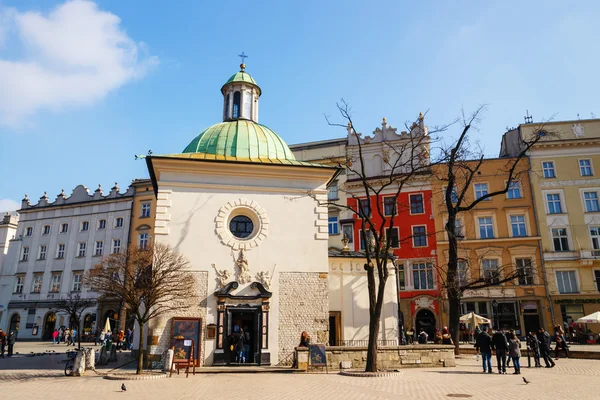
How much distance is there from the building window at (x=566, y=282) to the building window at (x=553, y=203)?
468cm

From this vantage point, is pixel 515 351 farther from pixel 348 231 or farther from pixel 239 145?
pixel 348 231

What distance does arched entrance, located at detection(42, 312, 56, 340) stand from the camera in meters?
41.4

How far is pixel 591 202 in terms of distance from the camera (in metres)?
34.2

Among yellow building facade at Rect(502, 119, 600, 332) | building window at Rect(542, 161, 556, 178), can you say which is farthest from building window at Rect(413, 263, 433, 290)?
building window at Rect(542, 161, 556, 178)

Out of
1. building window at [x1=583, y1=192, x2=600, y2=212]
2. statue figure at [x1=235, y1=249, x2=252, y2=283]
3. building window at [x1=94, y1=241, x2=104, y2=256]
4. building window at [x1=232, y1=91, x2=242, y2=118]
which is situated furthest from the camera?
building window at [x1=94, y1=241, x2=104, y2=256]

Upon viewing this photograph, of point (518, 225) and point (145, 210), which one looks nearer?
point (518, 225)

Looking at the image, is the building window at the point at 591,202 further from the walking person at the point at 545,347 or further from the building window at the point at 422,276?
the walking person at the point at 545,347

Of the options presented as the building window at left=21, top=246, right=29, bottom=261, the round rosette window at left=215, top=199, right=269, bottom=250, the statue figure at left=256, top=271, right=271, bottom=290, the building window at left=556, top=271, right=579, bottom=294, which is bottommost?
the statue figure at left=256, top=271, right=271, bottom=290

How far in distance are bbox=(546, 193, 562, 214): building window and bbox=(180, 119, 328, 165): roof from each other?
23.4 m

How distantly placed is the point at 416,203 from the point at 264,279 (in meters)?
21.4

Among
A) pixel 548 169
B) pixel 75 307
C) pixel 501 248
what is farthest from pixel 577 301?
pixel 75 307

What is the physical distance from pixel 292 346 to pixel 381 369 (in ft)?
11.5

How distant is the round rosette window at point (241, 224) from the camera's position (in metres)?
18.4

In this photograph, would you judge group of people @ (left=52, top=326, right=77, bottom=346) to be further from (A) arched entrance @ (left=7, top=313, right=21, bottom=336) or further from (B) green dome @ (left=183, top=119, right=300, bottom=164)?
(B) green dome @ (left=183, top=119, right=300, bottom=164)
